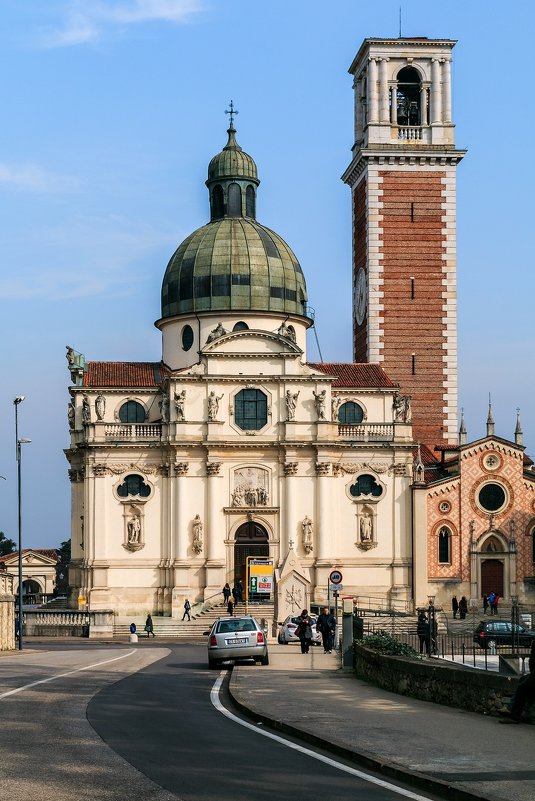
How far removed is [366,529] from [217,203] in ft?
70.6

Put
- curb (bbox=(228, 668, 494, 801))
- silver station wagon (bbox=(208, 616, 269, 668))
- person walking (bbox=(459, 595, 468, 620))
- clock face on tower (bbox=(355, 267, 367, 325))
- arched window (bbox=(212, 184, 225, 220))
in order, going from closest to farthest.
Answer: curb (bbox=(228, 668, 494, 801)) → silver station wagon (bbox=(208, 616, 269, 668)) → person walking (bbox=(459, 595, 468, 620)) → clock face on tower (bbox=(355, 267, 367, 325)) → arched window (bbox=(212, 184, 225, 220))

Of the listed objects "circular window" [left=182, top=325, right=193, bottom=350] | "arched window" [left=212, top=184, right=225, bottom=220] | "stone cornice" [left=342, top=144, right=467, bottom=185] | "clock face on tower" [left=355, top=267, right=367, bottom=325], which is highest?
Result: "stone cornice" [left=342, top=144, right=467, bottom=185]

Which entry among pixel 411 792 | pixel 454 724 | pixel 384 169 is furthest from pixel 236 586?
pixel 411 792

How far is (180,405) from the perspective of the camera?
241ft

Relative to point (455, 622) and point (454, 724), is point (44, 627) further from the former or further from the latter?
point (454, 724)

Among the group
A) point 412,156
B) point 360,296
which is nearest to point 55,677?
point 360,296

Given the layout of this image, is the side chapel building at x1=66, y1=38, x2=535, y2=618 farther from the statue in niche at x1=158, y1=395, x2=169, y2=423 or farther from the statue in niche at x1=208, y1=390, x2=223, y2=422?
the statue in niche at x1=158, y1=395, x2=169, y2=423

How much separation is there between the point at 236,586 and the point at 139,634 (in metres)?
7.82

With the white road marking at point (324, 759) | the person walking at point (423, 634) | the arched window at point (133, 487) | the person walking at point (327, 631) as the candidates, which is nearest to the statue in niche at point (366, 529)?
the arched window at point (133, 487)

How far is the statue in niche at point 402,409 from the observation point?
245 ft

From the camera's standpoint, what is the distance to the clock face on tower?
3155 inches

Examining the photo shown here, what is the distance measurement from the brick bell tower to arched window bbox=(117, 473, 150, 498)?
14410 millimetres

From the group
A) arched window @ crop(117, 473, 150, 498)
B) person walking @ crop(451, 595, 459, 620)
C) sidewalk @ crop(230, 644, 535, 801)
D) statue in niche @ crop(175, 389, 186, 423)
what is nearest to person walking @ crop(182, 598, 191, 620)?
arched window @ crop(117, 473, 150, 498)

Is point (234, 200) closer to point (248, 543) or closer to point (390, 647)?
point (248, 543)
